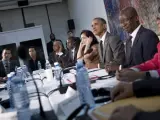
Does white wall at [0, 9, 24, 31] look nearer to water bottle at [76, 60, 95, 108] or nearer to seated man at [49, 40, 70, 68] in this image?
seated man at [49, 40, 70, 68]

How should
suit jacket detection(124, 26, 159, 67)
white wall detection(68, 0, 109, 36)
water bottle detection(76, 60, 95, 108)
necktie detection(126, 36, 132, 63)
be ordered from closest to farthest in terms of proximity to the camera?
water bottle detection(76, 60, 95, 108) < suit jacket detection(124, 26, 159, 67) < necktie detection(126, 36, 132, 63) < white wall detection(68, 0, 109, 36)

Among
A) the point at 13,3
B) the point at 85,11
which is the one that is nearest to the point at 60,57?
the point at 85,11

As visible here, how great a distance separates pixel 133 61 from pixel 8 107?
1.32 metres

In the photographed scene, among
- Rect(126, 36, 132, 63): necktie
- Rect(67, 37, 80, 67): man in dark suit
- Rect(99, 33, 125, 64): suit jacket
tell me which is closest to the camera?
Rect(126, 36, 132, 63): necktie

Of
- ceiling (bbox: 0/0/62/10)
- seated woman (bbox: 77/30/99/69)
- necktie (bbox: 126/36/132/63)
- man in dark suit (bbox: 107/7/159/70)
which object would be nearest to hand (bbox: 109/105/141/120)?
man in dark suit (bbox: 107/7/159/70)

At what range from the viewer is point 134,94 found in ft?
3.20

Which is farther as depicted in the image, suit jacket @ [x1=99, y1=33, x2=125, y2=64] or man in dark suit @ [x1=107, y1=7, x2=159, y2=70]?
suit jacket @ [x1=99, y1=33, x2=125, y2=64]

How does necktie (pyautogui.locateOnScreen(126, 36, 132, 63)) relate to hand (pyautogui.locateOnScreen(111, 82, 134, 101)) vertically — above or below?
above

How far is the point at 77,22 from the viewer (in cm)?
740

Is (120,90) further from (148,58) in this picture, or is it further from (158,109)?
(148,58)

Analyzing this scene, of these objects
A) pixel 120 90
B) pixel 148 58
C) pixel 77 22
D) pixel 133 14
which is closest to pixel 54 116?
pixel 120 90

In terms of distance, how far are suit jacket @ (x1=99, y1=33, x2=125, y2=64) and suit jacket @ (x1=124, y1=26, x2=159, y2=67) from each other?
0.75 feet

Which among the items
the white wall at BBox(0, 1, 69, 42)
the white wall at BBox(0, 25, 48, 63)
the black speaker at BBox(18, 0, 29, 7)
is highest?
the black speaker at BBox(18, 0, 29, 7)

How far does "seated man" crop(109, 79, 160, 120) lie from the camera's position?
701 millimetres
